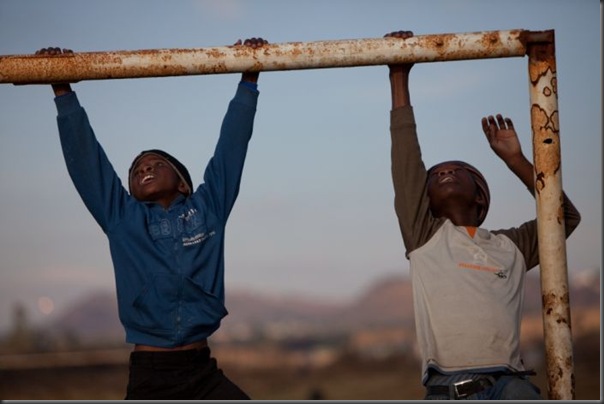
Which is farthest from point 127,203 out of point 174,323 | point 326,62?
point 326,62

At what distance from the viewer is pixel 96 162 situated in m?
4.87

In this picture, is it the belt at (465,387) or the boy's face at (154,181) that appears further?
the boy's face at (154,181)

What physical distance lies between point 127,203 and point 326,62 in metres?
1.22

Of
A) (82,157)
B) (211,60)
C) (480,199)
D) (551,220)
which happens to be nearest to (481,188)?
(480,199)

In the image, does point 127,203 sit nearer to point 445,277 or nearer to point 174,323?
point 174,323

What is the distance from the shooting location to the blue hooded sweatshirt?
471 centimetres

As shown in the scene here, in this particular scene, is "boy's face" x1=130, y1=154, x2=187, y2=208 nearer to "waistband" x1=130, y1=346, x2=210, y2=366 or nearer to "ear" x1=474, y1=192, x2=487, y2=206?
"waistband" x1=130, y1=346, x2=210, y2=366

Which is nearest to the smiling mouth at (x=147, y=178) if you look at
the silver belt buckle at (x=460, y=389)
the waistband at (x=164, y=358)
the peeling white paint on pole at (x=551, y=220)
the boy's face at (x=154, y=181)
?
the boy's face at (x=154, y=181)

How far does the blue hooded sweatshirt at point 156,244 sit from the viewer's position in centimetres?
471

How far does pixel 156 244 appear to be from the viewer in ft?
15.8

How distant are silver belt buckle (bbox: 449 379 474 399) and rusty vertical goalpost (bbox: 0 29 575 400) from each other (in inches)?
19.3

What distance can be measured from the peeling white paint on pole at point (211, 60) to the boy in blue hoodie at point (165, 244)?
99 mm

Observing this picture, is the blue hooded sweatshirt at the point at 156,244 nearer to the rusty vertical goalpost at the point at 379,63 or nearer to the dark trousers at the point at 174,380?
the dark trousers at the point at 174,380

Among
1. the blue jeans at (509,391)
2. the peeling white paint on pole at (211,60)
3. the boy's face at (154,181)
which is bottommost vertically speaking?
the blue jeans at (509,391)
